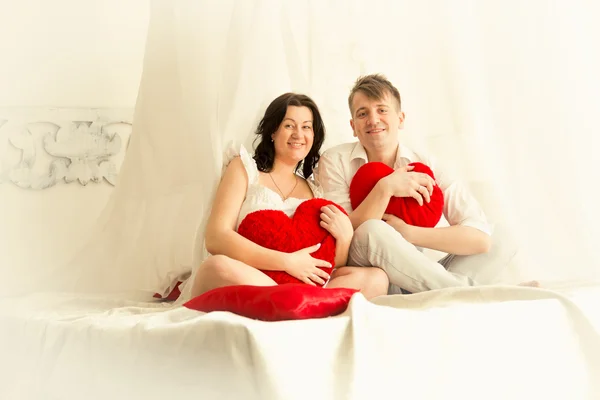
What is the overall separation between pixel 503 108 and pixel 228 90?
0.72 meters

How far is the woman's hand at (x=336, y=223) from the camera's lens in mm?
1449

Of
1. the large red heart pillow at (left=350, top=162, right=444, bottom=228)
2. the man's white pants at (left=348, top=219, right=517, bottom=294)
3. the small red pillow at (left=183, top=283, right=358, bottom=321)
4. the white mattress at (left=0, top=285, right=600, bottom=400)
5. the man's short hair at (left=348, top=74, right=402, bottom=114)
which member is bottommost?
the white mattress at (left=0, top=285, right=600, bottom=400)

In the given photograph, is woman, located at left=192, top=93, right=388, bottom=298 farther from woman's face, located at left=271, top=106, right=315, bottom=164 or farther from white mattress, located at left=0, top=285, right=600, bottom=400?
white mattress, located at left=0, top=285, right=600, bottom=400

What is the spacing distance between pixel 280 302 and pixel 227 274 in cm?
29

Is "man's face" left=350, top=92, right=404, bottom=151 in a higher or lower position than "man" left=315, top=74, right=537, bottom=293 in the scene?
higher

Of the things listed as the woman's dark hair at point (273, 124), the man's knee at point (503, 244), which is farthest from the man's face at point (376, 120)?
the man's knee at point (503, 244)

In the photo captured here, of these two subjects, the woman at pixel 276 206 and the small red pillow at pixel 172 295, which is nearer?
the woman at pixel 276 206

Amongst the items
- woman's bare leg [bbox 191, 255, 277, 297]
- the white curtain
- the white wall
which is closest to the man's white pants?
woman's bare leg [bbox 191, 255, 277, 297]

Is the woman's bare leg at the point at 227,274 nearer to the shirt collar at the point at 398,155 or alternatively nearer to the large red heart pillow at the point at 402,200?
the large red heart pillow at the point at 402,200

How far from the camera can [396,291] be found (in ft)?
4.94

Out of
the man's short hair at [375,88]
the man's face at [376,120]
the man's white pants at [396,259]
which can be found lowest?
the man's white pants at [396,259]

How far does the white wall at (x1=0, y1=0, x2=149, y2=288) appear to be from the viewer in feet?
6.68

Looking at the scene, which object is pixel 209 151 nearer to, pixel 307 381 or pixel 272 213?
pixel 272 213

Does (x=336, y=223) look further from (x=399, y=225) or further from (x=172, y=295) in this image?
(x=172, y=295)
